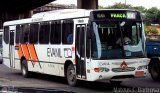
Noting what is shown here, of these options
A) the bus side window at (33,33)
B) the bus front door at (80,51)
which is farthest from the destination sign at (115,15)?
the bus side window at (33,33)

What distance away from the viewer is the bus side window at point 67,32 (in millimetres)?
16225

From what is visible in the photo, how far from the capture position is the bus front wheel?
632 inches

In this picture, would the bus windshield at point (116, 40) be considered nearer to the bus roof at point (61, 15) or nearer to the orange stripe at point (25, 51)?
the bus roof at point (61, 15)

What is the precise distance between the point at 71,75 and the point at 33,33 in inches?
168

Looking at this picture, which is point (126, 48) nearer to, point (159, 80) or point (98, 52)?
point (98, 52)

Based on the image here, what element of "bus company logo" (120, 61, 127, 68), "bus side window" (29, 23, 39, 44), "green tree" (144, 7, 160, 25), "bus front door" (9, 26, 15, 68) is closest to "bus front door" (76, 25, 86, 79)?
"bus company logo" (120, 61, 127, 68)

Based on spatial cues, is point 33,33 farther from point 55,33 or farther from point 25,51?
point 55,33

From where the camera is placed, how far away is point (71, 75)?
16281mm

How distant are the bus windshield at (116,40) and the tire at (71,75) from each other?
1.78 m

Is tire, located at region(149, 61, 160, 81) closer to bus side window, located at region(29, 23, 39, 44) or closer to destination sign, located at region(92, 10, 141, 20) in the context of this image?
destination sign, located at region(92, 10, 141, 20)

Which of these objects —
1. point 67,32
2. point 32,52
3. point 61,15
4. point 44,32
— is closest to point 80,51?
point 67,32

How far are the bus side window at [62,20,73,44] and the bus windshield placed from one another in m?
1.70

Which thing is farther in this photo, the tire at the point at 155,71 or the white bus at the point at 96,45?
A: the tire at the point at 155,71

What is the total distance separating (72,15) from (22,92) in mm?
10137
